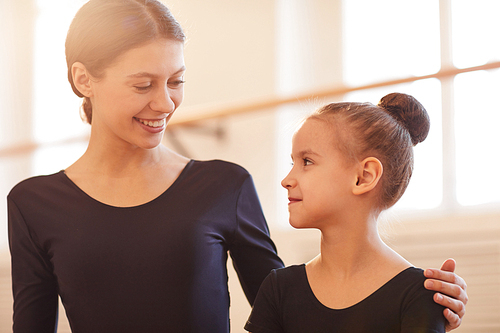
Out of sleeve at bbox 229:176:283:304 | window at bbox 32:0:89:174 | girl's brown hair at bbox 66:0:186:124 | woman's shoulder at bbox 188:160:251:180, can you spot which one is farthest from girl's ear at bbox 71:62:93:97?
window at bbox 32:0:89:174

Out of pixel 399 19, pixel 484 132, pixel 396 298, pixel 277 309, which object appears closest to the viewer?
pixel 396 298

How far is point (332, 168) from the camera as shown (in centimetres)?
106

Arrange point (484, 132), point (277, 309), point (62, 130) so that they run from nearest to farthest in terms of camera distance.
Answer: point (277, 309) < point (484, 132) < point (62, 130)

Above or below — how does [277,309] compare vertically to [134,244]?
below

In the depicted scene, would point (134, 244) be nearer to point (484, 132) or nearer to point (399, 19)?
point (484, 132)

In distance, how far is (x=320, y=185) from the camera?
3.43 feet

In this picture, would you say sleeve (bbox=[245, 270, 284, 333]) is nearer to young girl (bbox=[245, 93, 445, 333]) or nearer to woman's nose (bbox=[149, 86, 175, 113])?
young girl (bbox=[245, 93, 445, 333])

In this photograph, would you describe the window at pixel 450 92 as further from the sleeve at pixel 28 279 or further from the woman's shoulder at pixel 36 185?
the sleeve at pixel 28 279

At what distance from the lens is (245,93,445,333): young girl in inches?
39.0

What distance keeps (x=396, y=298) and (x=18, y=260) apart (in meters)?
0.82

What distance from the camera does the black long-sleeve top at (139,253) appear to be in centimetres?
119

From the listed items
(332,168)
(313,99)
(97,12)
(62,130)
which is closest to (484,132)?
(313,99)

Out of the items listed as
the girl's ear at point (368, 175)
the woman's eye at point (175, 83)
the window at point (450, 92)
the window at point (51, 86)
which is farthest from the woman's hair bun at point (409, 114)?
the window at point (51, 86)

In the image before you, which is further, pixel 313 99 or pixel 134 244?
pixel 313 99
